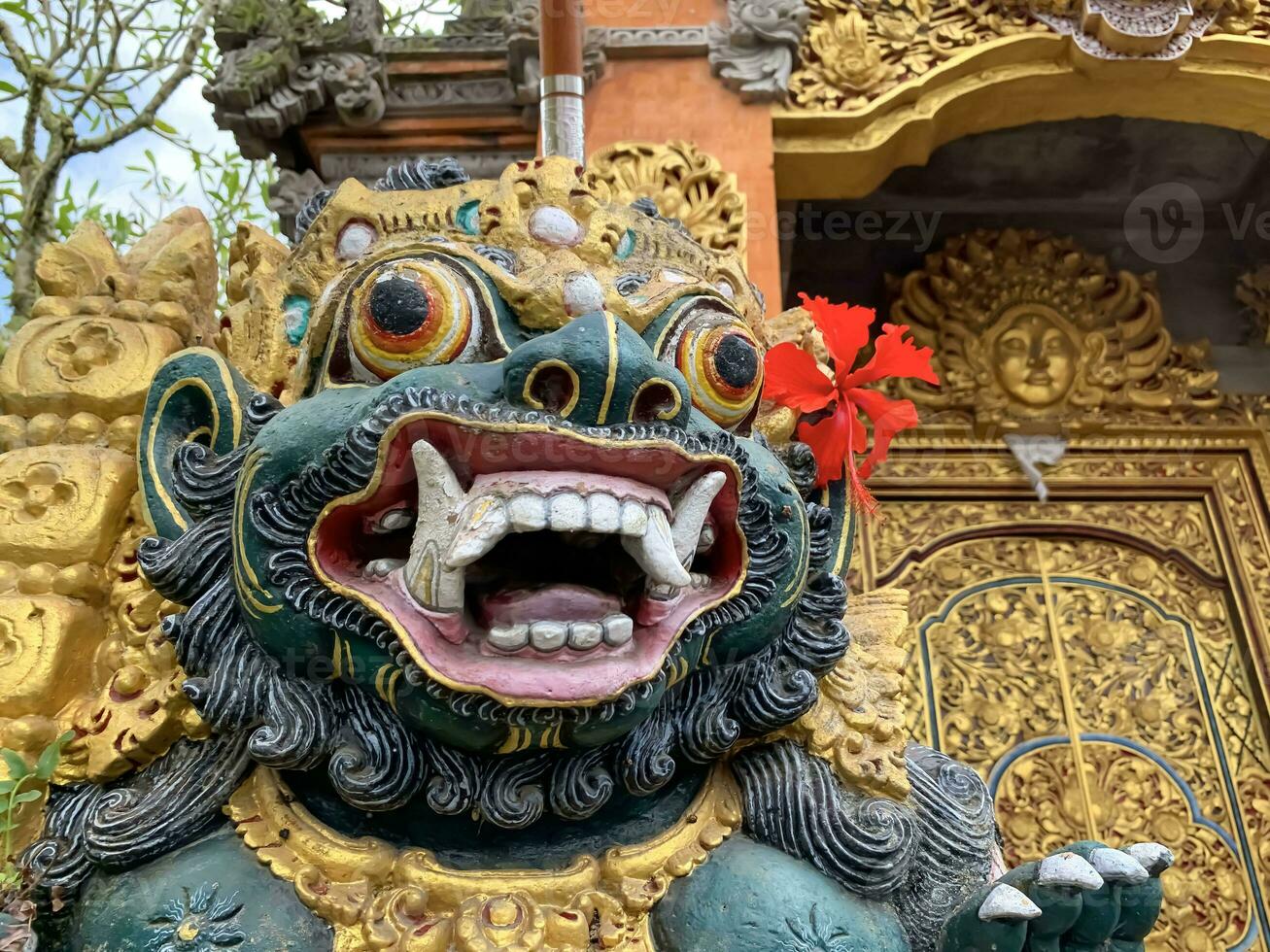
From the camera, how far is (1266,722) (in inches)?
146

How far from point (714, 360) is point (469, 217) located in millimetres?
462

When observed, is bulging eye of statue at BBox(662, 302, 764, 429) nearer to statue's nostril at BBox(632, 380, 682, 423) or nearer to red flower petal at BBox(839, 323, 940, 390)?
statue's nostril at BBox(632, 380, 682, 423)

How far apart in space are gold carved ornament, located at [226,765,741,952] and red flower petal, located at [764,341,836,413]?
71 centimetres

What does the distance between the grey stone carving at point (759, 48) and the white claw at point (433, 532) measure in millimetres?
2277

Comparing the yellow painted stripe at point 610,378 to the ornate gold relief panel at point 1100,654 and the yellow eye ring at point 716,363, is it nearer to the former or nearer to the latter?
the yellow eye ring at point 716,363

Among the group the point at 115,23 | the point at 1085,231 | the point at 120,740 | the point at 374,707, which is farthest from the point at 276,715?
the point at 1085,231

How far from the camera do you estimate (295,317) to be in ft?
5.51

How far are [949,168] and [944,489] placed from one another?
131 centimetres

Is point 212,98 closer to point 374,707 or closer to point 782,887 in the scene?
point 374,707

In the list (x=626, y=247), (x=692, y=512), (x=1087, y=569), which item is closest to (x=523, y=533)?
(x=692, y=512)

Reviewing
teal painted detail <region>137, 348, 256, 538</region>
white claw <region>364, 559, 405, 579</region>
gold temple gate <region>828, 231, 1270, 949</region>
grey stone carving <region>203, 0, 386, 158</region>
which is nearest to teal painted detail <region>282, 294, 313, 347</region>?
teal painted detail <region>137, 348, 256, 538</region>

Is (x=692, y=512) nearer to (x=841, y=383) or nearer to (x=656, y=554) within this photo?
(x=656, y=554)

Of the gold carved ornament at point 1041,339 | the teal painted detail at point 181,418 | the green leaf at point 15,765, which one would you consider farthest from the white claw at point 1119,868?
the gold carved ornament at point 1041,339

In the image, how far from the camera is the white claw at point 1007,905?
1212mm
